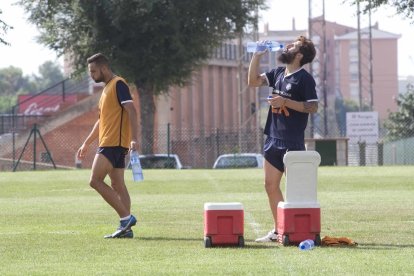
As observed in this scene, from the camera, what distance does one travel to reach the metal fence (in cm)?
5684

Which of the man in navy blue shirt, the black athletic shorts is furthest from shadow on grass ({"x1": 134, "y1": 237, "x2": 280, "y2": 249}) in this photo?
the black athletic shorts

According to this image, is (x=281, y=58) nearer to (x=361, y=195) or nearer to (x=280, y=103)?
(x=280, y=103)

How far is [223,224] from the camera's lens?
12734 millimetres

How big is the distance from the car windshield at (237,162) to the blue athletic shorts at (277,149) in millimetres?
33546

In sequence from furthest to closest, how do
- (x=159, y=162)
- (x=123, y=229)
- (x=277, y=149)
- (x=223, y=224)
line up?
(x=159, y=162), (x=123, y=229), (x=277, y=149), (x=223, y=224)

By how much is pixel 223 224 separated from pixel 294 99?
5.32 ft

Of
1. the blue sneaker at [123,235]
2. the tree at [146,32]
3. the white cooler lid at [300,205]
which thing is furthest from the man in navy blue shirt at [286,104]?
the tree at [146,32]

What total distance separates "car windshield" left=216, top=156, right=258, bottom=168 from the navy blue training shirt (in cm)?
3364

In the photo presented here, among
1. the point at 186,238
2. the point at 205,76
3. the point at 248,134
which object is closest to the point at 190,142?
the point at 248,134

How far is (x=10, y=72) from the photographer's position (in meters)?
194

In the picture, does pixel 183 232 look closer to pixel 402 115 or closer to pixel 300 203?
pixel 300 203

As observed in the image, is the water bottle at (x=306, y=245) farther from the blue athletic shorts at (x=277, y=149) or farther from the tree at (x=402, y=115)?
the tree at (x=402, y=115)

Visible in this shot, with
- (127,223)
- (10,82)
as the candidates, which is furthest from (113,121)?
(10,82)

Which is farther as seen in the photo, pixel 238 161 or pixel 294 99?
pixel 238 161
